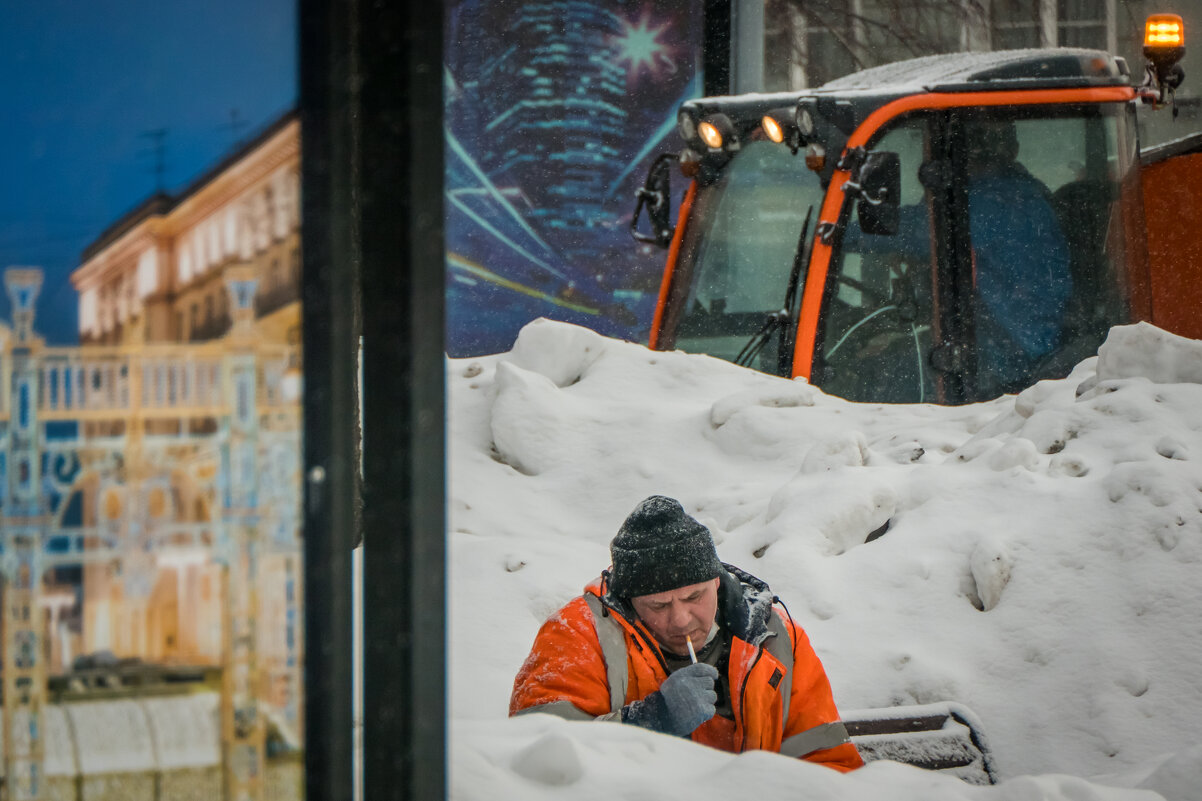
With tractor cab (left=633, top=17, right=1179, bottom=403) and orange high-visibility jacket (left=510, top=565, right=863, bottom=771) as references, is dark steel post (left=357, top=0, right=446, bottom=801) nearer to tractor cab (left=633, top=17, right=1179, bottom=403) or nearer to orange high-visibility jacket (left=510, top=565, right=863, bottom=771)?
orange high-visibility jacket (left=510, top=565, right=863, bottom=771)

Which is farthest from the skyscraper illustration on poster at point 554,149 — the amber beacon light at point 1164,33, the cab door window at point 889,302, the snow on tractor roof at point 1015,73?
the cab door window at point 889,302

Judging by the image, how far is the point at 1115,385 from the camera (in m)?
5.41

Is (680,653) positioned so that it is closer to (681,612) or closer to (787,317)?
(681,612)

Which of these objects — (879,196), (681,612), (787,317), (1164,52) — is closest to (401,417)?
(681,612)

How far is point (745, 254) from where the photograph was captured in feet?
23.0

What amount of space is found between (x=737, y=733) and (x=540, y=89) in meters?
10.4

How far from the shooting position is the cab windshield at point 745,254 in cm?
679

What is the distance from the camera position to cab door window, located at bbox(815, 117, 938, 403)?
656 centimetres

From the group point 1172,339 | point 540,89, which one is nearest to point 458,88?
point 540,89

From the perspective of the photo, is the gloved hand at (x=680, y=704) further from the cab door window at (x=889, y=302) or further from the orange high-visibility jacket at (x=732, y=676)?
the cab door window at (x=889, y=302)

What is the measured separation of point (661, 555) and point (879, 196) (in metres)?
3.58

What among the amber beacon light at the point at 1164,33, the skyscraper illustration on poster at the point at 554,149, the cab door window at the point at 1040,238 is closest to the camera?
the cab door window at the point at 1040,238

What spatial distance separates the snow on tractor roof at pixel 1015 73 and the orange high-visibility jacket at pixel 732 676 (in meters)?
4.33

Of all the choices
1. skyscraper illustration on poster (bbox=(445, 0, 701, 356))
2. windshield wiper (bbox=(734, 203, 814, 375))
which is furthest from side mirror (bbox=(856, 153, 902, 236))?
skyscraper illustration on poster (bbox=(445, 0, 701, 356))
